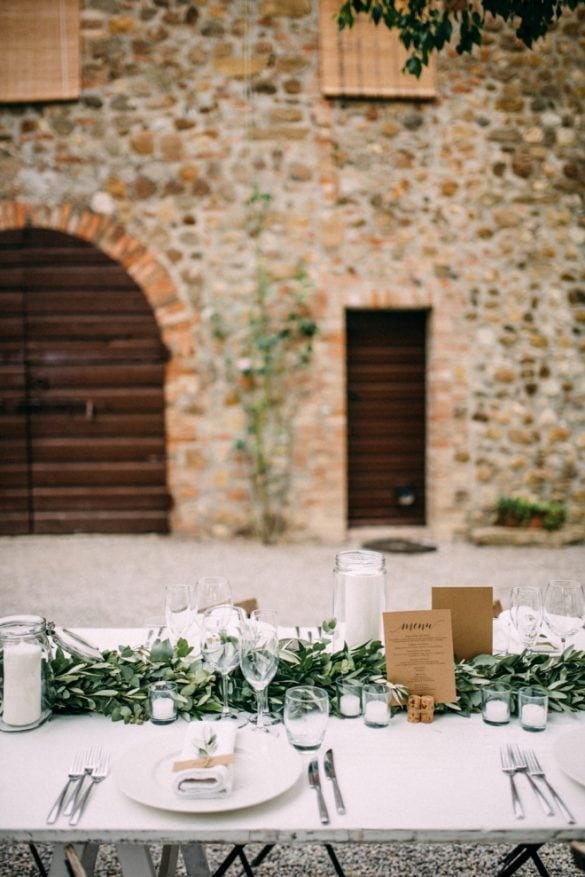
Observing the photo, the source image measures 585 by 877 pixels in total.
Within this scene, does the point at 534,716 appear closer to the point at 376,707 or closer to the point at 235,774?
the point at 376,707

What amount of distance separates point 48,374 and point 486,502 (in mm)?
3962

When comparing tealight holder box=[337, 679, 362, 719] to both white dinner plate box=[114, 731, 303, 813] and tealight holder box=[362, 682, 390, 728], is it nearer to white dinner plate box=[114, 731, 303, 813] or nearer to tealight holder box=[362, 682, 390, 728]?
tealight holder box=[362, 682, 390, 728]

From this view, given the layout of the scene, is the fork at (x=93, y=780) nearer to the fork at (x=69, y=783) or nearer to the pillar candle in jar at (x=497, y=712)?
the fork at (x=69, y=783)

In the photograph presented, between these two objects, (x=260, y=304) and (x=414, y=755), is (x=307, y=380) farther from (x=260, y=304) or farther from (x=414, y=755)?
(x=414, y=755)

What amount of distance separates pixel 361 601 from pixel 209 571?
12.3 ft

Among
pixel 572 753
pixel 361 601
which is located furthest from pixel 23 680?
pixel 572 753

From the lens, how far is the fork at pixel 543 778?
1191 millimetres

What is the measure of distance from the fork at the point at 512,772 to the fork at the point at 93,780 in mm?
701

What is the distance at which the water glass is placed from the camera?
4.57ft

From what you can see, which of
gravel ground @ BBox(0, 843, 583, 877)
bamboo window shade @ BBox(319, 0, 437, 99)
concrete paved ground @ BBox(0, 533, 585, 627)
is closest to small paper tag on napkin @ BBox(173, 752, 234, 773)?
gravel ground @ BBox(0, 843, 583, 877)

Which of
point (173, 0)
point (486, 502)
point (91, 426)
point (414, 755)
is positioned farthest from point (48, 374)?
point (414, 755)

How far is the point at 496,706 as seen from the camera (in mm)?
1534

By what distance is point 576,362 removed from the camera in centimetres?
654

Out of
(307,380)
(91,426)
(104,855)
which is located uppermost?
(307,380)
